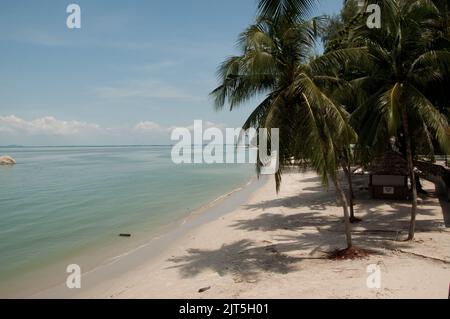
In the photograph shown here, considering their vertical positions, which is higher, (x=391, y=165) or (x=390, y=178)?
(x=391, y=165)

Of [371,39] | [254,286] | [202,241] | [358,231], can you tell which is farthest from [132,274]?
[371,39]

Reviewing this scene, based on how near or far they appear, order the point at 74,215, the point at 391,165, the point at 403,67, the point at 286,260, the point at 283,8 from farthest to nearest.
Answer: the point at 74,215 < the point at 391,165 < the point at 403,67 < the point at 286,260 < the point at 283,8

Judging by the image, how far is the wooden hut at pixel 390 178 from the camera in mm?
16938

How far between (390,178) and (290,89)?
10966 mm

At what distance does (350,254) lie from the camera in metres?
9.32

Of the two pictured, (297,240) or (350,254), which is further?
(297,240)

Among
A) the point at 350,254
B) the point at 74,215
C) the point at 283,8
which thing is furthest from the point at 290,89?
the point at 74,215

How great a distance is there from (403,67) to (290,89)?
3.96 m

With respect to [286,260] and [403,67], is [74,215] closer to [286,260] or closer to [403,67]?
[286,260]

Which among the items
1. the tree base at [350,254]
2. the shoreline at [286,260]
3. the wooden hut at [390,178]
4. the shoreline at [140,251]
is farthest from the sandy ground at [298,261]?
the wooden hut at [390,178]

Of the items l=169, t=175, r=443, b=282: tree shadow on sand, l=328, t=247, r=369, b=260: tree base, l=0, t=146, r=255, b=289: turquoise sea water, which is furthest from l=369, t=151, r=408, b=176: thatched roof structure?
l=0, t=146, r=255, b=289: turquoise sea water

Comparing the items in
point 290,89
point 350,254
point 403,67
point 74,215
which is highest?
point 403,67

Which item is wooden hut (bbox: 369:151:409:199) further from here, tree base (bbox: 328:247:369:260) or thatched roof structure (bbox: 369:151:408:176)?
tree base (bbox: 328:247:369:260)

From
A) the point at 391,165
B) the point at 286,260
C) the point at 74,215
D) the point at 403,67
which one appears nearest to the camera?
the point at 286,260
